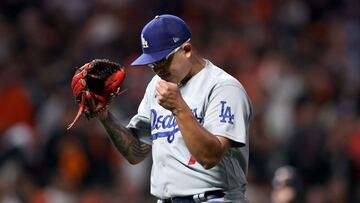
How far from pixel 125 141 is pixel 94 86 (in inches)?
14.0

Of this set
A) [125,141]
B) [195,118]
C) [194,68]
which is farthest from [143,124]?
[195,118]

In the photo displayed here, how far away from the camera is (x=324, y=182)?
10.0 metres

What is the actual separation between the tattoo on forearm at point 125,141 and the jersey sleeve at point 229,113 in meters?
0.58

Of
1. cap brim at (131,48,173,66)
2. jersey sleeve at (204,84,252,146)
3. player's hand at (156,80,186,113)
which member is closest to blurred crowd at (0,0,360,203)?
jersey sleeve at (204,84,252,146)

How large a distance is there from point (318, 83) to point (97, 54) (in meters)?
2.69

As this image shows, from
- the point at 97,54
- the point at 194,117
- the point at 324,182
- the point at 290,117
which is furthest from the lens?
the point at 97,54

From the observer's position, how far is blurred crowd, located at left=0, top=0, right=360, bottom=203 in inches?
401

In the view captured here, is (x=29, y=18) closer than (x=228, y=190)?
No

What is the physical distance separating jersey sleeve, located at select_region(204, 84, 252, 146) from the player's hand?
0.25 meters

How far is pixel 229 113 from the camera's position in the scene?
4.91 metres

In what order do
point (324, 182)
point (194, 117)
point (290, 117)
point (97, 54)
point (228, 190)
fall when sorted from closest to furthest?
1. point (194, 117)
2. point (228, 190)
3. point (324, 182)
4. point (290, 117)
5. point (97, 54)

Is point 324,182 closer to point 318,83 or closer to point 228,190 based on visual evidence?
point 318,83

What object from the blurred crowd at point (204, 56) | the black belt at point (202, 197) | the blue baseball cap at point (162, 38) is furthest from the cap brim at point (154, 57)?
the blurred crowd at point (204, 56)

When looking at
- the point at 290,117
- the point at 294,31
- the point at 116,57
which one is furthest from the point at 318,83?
the point at 116,57
